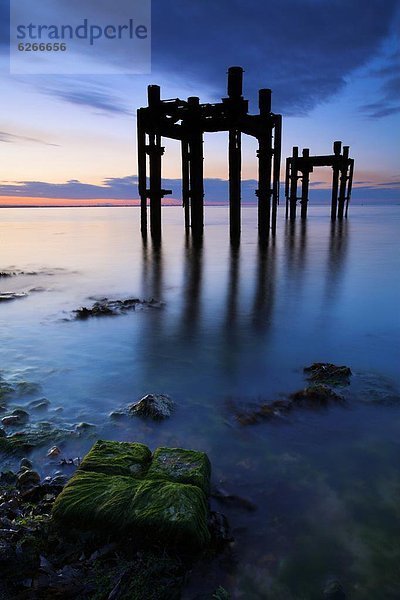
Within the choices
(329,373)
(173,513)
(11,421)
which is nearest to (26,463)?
(11,421)

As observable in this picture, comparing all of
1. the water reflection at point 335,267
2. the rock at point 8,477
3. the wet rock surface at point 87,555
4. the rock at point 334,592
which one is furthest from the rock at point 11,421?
the water reflection at point 335,267

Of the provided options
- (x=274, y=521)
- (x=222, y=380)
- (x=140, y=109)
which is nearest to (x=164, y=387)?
(x=222, y=380)

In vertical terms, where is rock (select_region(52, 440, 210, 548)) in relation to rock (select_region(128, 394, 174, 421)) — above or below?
above

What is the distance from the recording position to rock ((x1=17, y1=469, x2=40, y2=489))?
337 centimetres

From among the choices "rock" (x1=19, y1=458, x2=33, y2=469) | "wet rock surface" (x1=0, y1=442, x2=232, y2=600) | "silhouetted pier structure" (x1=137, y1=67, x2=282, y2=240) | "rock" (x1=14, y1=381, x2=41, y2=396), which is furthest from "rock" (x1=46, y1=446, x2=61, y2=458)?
"silhouetted pier structure" (x1=137, y1=67, x2=282, y2=240)

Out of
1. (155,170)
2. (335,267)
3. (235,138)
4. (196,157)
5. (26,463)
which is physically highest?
(235,138)

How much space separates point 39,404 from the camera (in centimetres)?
478

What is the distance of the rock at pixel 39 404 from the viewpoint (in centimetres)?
468

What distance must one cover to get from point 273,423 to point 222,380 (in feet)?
4.04

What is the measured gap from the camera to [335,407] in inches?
184

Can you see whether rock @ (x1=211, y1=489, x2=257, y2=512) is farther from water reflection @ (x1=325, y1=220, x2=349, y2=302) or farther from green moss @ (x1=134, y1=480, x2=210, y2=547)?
water reflection @ (x1=325, y1=220, x2=349, y2=302)

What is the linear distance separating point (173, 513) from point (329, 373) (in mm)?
3310

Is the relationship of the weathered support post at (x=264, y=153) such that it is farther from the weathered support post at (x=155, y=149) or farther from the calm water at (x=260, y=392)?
the calm water at (x=260, y=392)

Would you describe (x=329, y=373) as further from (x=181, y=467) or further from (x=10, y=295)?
(x=10, y=295)
